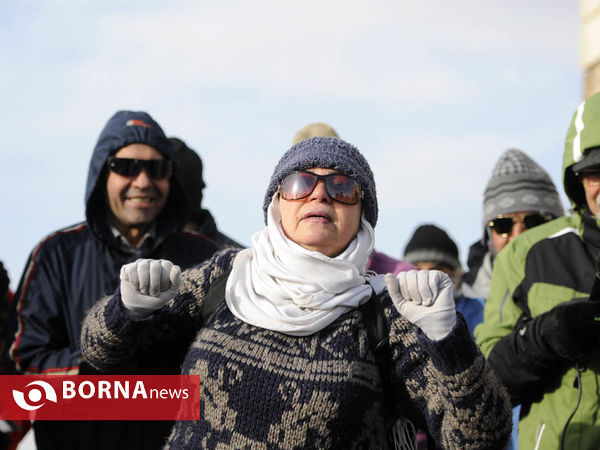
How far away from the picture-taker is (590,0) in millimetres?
10188

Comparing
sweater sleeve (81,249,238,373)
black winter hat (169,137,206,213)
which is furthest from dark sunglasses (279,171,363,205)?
black winter hat (169,137,206,213)

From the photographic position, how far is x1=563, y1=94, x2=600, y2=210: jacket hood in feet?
11.6

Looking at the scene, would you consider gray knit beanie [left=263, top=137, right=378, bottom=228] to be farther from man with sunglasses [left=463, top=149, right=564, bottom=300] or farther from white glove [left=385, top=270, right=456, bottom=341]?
man with sunglasses [left=463, top=149, right=564, bottom=300]

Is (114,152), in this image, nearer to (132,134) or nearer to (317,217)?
(132,134)

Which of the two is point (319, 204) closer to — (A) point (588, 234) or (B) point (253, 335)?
(B) point (253, 335)

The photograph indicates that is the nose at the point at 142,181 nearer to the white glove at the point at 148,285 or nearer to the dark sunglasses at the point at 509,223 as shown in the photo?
the white glove at the point at 148,285

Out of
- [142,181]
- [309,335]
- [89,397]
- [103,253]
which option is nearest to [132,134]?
[142,181]

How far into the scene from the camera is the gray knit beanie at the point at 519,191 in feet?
Answer: 16.6

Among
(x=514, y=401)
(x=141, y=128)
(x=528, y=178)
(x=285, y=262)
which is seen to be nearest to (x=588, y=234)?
(x=514, y=401)

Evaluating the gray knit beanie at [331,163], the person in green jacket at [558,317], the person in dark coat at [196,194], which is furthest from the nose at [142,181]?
the person in green jacket at [558,317]

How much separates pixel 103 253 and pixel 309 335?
6.06 feet

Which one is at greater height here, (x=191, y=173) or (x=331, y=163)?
(x=191, y=173)

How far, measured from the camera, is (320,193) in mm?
2824

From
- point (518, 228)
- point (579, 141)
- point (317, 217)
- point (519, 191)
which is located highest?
point (519, 191)
